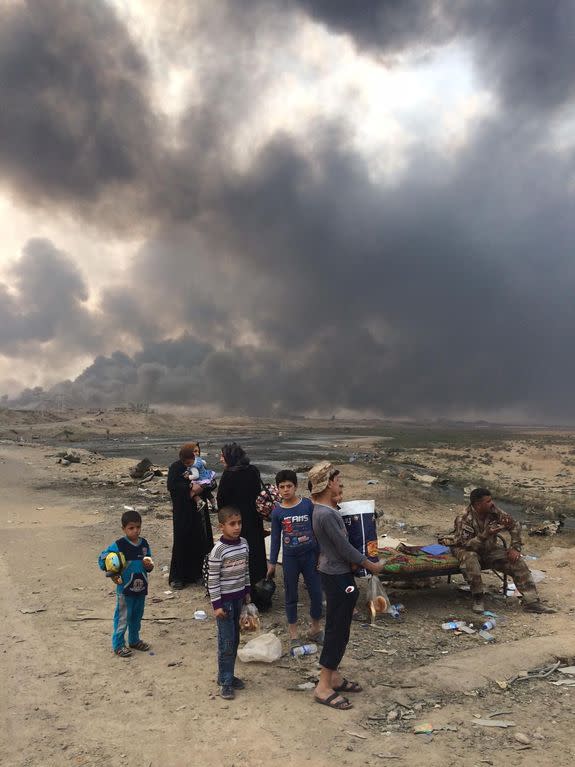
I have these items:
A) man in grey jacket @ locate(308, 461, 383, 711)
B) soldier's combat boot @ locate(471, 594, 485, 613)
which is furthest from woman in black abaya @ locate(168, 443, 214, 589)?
soldier's combat boot @ locate(471, 594, 485, 613)

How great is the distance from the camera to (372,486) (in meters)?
19.5

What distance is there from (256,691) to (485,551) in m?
4.09

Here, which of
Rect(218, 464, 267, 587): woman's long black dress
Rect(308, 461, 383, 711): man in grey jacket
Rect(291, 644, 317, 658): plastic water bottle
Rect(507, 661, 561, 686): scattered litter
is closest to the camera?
Rect(308, 461, 383, 711): man in grey jacket

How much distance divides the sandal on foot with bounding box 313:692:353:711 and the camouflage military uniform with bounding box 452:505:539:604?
331 centimetres

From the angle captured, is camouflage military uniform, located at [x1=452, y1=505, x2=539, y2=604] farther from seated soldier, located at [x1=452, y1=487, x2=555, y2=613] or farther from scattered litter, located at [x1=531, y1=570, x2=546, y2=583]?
scattered litter, located at [x1=531, y1=570, x2=546, y2=583]

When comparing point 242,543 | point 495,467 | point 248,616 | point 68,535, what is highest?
point 242,543

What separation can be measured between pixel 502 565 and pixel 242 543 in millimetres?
4358

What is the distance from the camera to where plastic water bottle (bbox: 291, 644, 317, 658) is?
5.36m

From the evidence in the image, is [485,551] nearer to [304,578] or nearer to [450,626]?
[450,626]

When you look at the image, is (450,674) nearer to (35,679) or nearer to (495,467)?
(35,679)

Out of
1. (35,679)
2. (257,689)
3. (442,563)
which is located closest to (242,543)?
(257,689)

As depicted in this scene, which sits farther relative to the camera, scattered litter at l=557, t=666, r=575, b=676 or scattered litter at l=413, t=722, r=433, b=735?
scattered litter at l=557, t=666, r=575, b=676

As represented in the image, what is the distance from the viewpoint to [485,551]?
7.09 meters

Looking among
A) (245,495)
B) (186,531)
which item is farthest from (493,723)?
(186,531)
